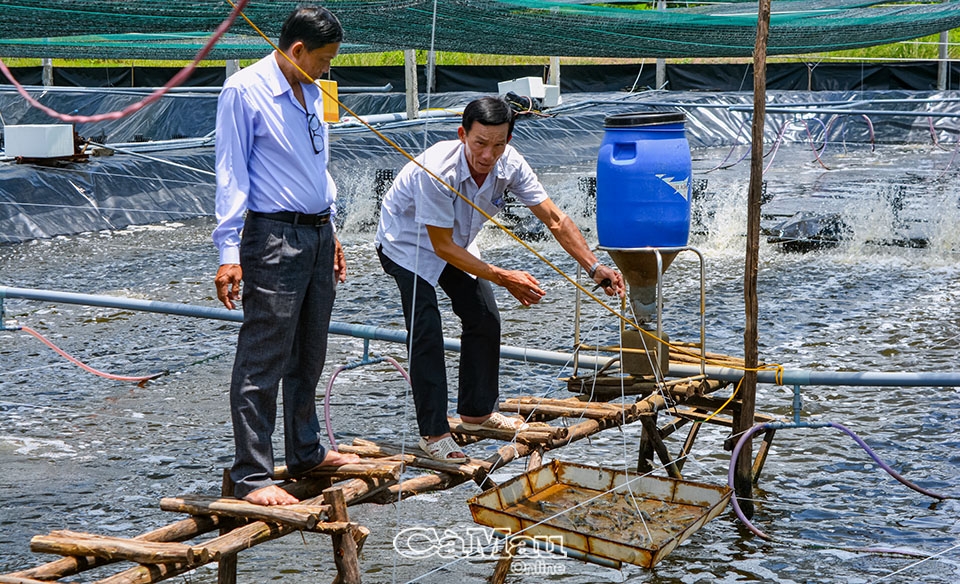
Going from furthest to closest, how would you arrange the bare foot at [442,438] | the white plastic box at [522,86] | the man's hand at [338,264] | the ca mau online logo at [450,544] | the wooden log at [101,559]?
1. the white plastic box at [522,86]
2. the ca mau online logo at [450,544]
3. the bare foot at [442,438]
4. the man's hand at [338,264]
5. the wooden log at [101,559]

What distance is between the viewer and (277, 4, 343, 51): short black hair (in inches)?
145

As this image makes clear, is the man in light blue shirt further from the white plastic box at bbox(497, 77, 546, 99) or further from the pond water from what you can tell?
the white plastic box at bbox(497, 77, 546, 99)

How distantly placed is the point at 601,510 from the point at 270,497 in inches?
59.2

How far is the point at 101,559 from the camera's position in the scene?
3.44 m

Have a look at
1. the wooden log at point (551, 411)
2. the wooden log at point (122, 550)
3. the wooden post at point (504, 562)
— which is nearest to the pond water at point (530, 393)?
the wooden post at point (504, 562)

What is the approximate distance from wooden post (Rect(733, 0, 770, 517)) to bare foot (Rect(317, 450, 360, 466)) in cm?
200

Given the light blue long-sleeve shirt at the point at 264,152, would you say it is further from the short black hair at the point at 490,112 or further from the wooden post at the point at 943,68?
the wooden post at the point at 943,68

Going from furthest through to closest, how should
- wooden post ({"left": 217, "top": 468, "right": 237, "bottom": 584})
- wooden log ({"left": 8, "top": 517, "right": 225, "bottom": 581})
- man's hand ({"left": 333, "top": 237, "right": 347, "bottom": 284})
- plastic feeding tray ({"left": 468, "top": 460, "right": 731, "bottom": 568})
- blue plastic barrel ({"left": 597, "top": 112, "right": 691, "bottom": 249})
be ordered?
blue plastic barrel ({"left": 597, "top": 112, "right": 691, "bottom": 249}) → man's hand ({"left": 333, "top": 237, "right": 347, "bottom": 284}) → plastic feeding tray ({"left": 468, "top": 460, "right": 731, "bottom": 568}) → wooden post ({"left": 217, "top": 468, "right": 237, "bottom": 584}) → wooden log ({"left": 8, "top": 517, "right": 225, "bottom": 581})

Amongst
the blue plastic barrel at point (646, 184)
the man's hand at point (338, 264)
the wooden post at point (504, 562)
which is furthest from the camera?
the blue plastic barrel at point (646, 184)

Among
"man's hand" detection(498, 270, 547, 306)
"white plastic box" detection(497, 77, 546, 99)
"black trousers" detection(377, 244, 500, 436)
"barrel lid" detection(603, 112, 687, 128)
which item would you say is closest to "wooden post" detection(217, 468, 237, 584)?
"black trousers" detection(377, 244, 500, 436)

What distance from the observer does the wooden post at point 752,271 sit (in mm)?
5301

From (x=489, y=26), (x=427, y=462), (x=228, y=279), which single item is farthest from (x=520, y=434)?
(x=489, y=26)

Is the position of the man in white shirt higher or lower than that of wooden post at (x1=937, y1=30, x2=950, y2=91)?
lower

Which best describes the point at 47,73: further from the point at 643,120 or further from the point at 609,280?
the point at 609,280
